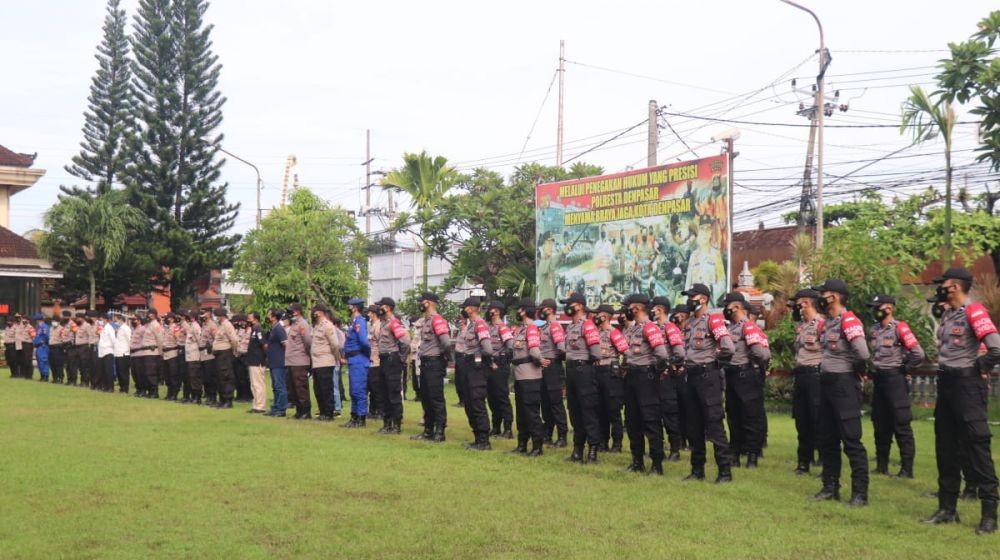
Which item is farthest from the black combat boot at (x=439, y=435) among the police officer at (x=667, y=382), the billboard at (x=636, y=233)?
the billboard at (x=636, y=233)

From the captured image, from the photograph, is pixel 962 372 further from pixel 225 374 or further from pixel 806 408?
pixel 225 374

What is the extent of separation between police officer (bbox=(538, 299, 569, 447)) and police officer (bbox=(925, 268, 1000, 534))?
15.8ft

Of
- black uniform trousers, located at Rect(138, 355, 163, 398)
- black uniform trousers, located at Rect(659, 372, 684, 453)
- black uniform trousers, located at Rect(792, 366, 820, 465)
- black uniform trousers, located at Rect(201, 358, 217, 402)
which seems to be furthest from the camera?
black uniform trousers, located at Rect(138, 355, 163, 398)

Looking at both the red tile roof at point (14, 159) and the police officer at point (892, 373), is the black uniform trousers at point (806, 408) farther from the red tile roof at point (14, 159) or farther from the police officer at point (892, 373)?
the red tile roof at point (14, 159)

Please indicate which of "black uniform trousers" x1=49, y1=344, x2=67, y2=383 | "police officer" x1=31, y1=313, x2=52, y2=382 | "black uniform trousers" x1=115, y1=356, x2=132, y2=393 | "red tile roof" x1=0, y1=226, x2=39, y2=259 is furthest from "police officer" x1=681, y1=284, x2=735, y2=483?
"red tile roof" x1=0, y1=226, x2=39, y2=259

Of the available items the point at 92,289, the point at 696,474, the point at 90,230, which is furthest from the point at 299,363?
the point at 92,289

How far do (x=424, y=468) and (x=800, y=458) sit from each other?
3769mm

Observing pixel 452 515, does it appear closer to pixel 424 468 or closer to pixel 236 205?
pixel 424 468

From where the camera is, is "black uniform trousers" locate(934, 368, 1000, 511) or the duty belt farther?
the duty belt

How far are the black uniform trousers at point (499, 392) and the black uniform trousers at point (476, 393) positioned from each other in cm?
18

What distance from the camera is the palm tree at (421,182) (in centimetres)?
2750

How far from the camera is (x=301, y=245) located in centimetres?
2941

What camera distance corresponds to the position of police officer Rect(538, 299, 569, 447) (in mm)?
12305

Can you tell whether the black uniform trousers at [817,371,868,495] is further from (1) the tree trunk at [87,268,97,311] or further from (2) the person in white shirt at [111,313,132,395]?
(1) the tree trunk at [87,268,97,311]
